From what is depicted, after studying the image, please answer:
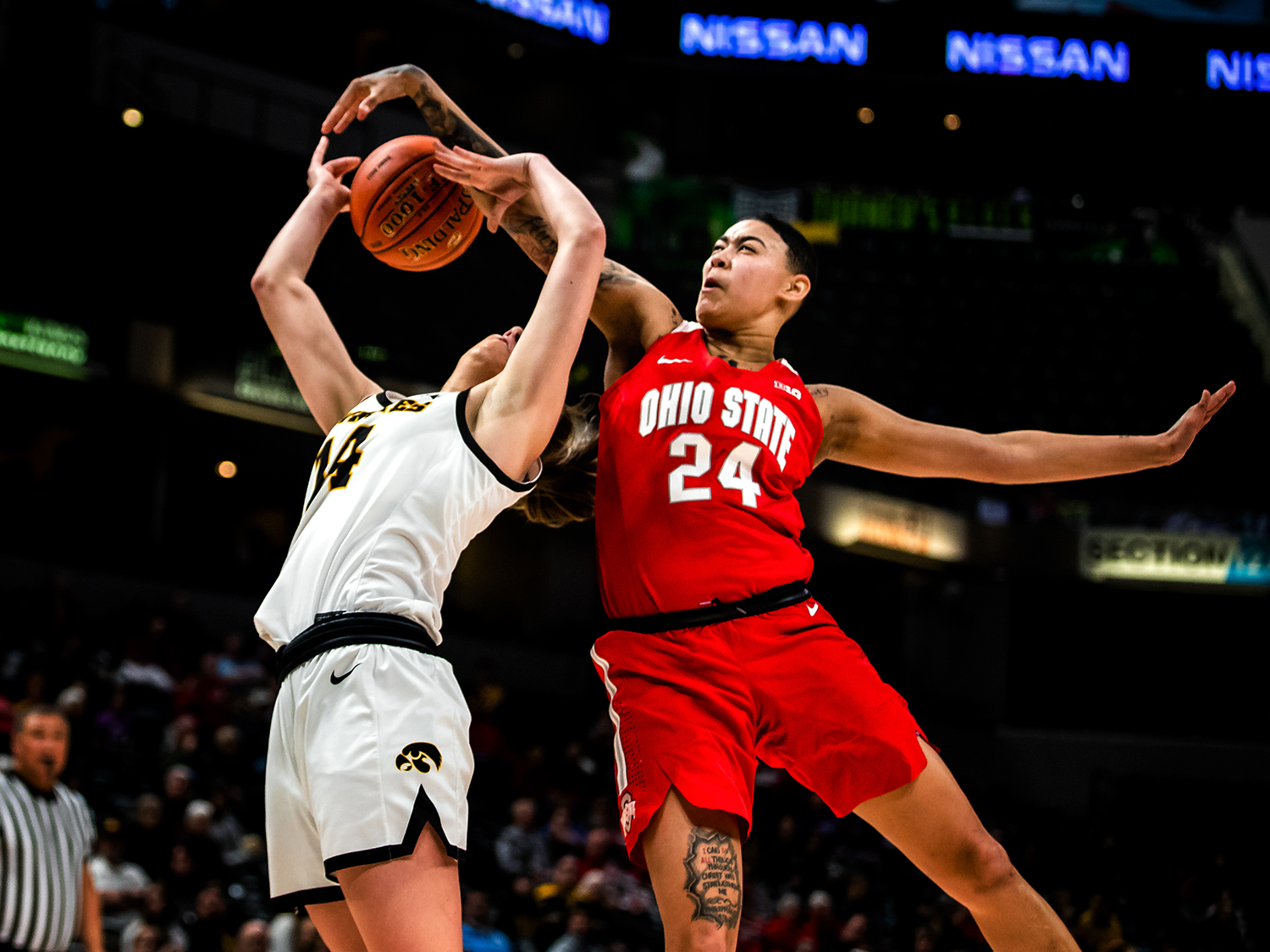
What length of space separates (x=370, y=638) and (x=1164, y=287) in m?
19.2

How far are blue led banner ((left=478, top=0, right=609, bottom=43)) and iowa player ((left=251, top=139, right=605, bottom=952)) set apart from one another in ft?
64.8

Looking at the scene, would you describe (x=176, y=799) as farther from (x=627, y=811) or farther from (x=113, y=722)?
(x=627, y=811)

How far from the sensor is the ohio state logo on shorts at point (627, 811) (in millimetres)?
3145

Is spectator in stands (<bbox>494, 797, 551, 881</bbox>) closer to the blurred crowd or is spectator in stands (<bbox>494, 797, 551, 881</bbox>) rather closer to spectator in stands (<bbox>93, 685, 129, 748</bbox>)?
the blurred crowd

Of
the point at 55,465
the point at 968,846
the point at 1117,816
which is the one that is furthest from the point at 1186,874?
the point at 55,465

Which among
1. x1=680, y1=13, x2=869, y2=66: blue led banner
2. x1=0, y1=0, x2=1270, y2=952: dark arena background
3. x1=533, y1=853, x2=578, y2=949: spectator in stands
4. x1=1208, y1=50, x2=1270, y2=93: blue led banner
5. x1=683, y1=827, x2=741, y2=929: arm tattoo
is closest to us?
x1=683, y1=827, x2=741, y2=929: arm tattoo

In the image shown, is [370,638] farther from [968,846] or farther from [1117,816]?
[1117,816]

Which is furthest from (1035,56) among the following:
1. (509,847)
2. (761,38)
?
(509,847)

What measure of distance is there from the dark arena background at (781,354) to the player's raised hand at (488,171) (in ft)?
20.1

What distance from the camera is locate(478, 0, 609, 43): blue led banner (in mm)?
21484

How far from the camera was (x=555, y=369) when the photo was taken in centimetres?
276

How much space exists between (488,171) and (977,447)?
153 cm

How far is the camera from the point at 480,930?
27.2 feet

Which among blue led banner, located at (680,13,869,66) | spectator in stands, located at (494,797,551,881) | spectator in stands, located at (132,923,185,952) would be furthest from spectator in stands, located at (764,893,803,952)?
blue led banner, located at (680,13,869,66)
